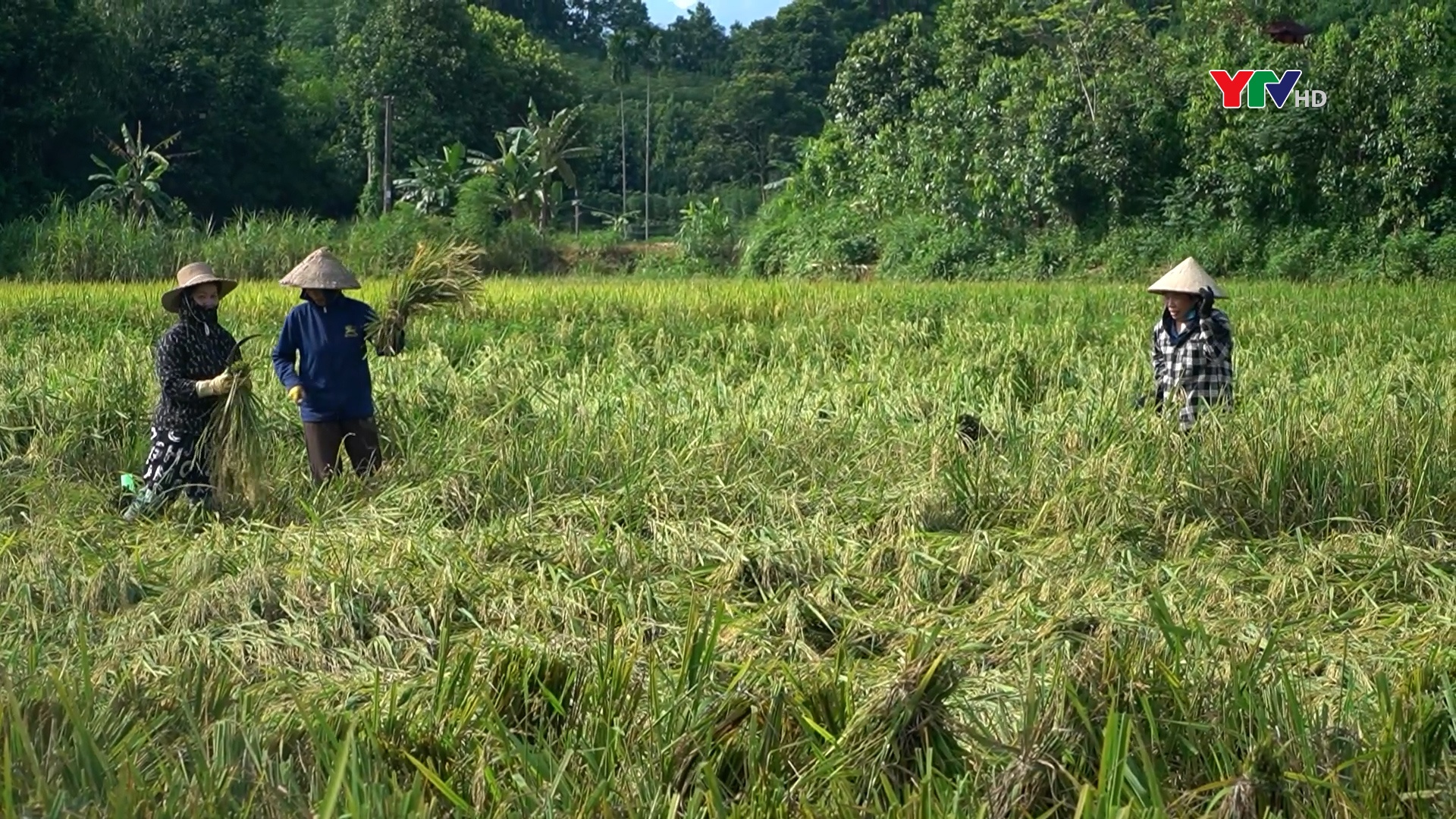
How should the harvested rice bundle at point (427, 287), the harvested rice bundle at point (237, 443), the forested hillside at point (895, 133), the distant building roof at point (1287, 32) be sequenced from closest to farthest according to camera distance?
the harvested rice bundle at point (237, 443) → the harvested rice bundle at point (427, 287) → the forested hillside at point (895, 133) → the distant building roof at point (1287, 32)

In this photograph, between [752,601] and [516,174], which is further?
[516,174]

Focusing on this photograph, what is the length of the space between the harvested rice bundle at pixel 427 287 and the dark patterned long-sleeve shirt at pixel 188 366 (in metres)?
0.64

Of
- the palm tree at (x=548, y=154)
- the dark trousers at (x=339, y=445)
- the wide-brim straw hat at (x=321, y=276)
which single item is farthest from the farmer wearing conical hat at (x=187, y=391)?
the palm tree at (x=548, y=154)

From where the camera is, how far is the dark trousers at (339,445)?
5.63 m

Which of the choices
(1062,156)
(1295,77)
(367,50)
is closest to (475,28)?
(367,50)

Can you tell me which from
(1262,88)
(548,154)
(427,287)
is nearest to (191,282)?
(427,287)

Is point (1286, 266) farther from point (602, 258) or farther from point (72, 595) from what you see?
point (72, 595)

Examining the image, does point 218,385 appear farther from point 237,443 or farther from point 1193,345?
point 1193,345

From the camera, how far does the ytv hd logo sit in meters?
18.4

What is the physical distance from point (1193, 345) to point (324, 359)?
10.2 ft

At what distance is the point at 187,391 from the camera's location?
17.5ft

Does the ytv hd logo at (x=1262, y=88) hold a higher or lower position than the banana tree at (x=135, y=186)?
higher

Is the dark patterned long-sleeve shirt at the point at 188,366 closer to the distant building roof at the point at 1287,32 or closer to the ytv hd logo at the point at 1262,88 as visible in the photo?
the ytv hd logo at the point at 1262,88

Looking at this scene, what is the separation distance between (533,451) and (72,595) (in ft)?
6.01
